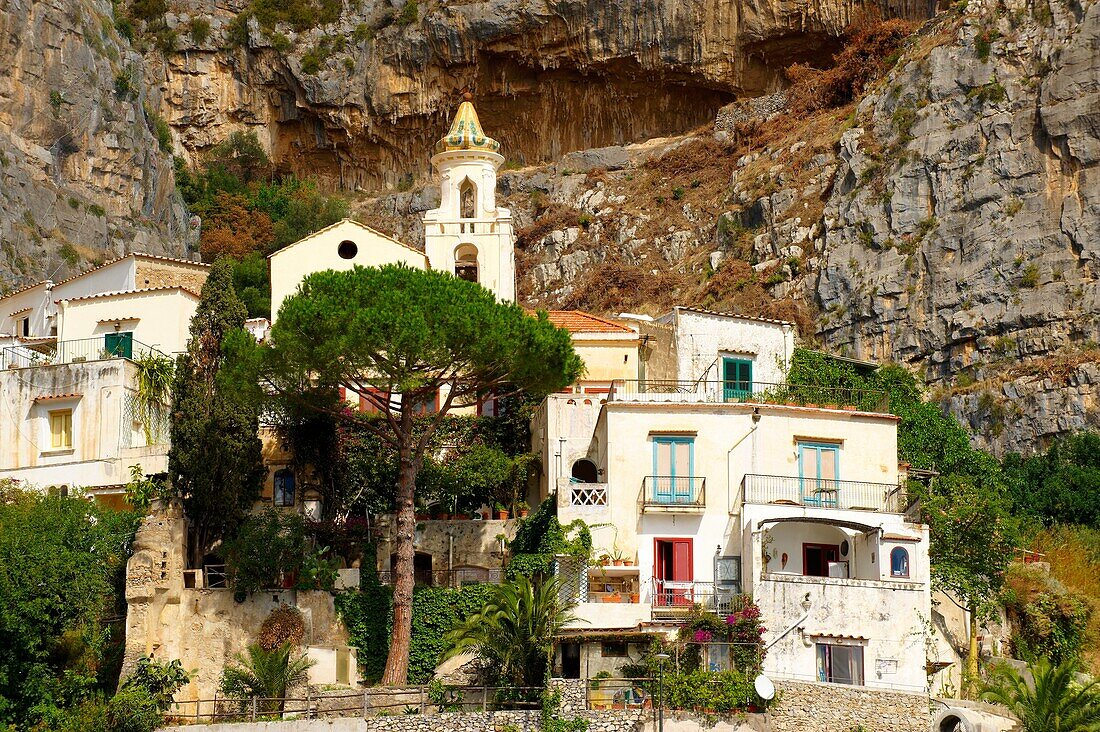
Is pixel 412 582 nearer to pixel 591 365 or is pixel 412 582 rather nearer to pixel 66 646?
pixel 66 646

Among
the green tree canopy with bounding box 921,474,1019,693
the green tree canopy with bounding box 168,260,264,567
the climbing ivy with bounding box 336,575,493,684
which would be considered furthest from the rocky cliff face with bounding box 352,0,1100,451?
the green tree canopy with bounding box 168,260,264,567

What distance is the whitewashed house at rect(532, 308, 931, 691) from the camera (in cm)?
3553

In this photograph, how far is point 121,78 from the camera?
78.1 metres

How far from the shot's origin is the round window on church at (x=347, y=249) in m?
50.6

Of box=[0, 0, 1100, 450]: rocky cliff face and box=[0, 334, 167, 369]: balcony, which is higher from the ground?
box=[0, 0, 1100, 450]: rocky cliff face

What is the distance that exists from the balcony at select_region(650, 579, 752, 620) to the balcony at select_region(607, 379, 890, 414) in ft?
16.2

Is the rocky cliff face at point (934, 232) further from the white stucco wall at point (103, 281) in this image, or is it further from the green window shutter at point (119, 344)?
the green window shutter at point (119, 344)

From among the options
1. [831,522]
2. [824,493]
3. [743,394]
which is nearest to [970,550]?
[824,493]

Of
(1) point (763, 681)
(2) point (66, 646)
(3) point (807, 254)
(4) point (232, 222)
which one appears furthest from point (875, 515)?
(4) point (232, 222)

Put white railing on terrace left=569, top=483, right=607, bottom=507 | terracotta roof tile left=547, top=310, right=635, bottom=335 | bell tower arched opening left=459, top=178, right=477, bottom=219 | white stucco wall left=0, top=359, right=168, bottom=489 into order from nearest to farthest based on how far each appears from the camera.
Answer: white railing on terrace left=569, top=483, right=607, bottom=507 → white stucco wall left=0, top=359, right=168, bottom=489 → terracotta roof tile left=547, top=310, right=635, bottom=335 → bell tower arched opening left=459, top=178, right=477, bottom=219

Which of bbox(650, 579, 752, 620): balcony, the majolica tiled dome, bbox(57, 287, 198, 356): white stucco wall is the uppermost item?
the majolica tiled dome

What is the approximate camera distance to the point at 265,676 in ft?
118

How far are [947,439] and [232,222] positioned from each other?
4076cm

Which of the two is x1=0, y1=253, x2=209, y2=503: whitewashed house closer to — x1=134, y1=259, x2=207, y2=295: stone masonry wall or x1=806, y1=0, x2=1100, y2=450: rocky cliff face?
x1=134, y1=259, x2=207, y2=295: stone masonry wall
